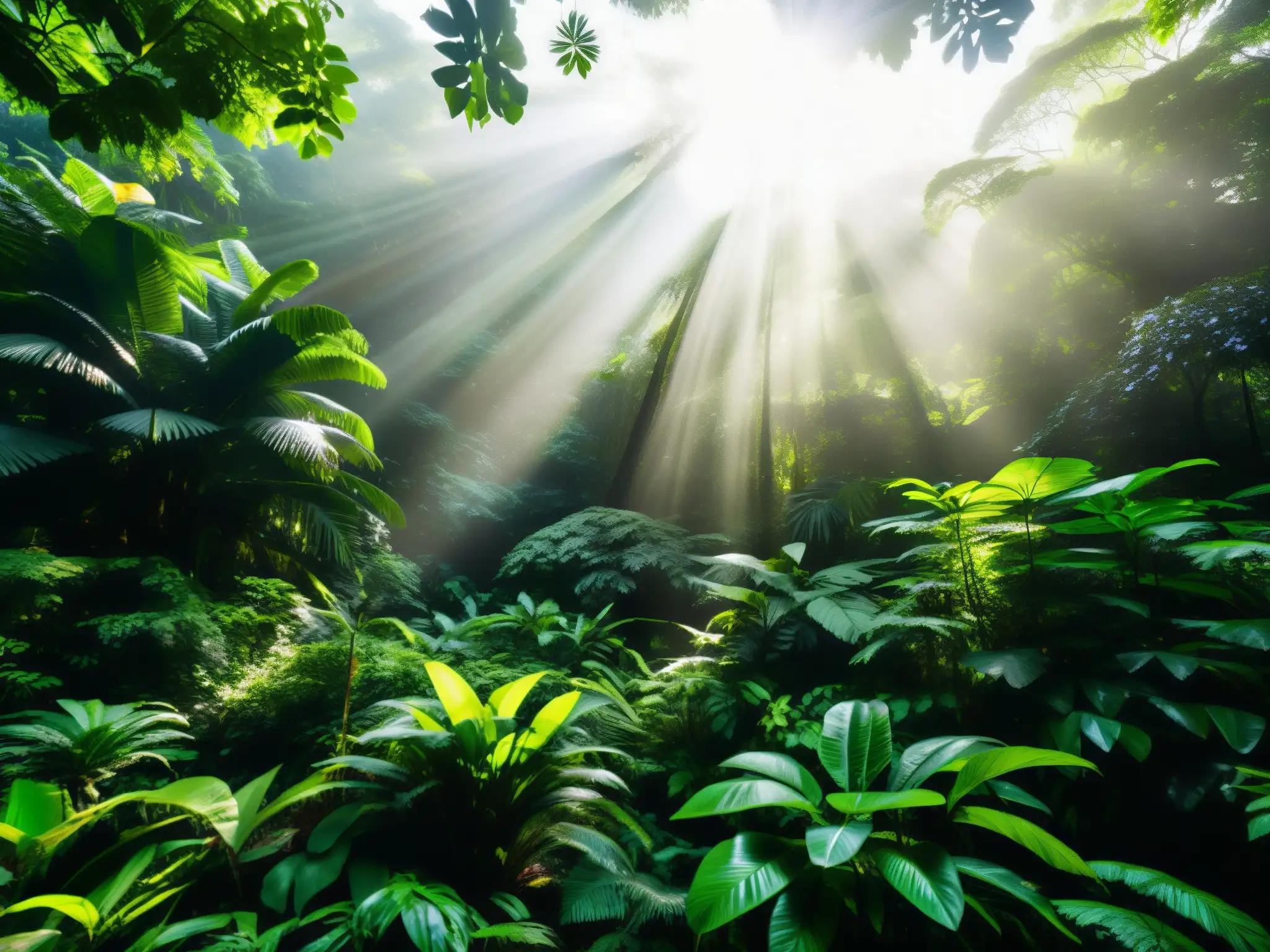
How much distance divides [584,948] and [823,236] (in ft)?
28.1

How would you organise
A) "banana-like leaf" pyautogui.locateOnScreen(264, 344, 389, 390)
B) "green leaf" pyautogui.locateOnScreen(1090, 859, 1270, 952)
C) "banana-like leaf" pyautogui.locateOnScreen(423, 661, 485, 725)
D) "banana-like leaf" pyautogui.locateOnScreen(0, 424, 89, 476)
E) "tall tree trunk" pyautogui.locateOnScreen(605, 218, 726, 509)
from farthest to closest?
"tall tree trunk" pyautogui.locateOnScreen(605, 218, 726, 509) < "banana-like leaf" pyautogui.locateOnScreen(264, 344, 389, 390) < "banana-like leaf" pyautogui.locateOnScreen(0, 424, 89, 476) < "banana-like leaf" pyautogui.locateOnScreen(423, 661, 485, 725) < "green leaf" pyautogui.locateOnScreen(1090, 859, 1270, 952)

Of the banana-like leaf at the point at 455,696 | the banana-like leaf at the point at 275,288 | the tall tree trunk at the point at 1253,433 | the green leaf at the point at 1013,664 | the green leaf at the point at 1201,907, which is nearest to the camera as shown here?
the green leaf at the point at 1201,907

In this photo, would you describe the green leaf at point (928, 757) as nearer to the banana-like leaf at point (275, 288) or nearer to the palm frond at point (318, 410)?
the palm frond at point (318, 410)

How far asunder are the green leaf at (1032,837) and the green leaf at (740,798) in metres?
0.39

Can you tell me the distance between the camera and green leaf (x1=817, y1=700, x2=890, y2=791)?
49.9 inches

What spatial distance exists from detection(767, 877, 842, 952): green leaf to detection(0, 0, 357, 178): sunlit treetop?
2271 millimetres

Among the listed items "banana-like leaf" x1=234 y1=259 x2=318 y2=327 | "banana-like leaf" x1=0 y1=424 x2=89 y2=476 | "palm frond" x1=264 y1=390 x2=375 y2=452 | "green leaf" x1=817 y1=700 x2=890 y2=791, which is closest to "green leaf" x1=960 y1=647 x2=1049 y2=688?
"green leaf" x1=817 y1=700 x2=890 y2=791

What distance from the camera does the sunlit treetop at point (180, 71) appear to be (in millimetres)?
1047

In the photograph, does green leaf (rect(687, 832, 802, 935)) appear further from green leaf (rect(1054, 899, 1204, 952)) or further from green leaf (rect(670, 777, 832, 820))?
green leaf (rect(1054, 899, 1204, 952))

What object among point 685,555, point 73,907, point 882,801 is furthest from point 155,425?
point 882,801

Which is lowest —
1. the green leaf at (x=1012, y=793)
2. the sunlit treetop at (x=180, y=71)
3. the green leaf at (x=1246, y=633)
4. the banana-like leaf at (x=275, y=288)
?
the green leaf at (x=1012, y=793)

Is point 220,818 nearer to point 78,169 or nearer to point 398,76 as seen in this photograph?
point 78,169

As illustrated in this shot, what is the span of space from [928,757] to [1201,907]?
19.7 inches

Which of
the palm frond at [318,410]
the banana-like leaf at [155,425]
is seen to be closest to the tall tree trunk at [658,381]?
the palm frond at [318,410]
